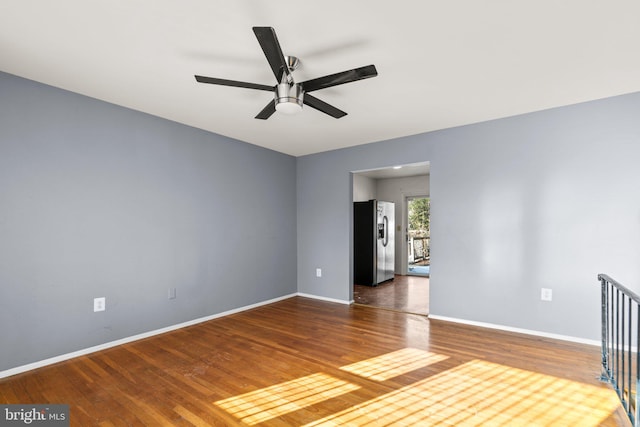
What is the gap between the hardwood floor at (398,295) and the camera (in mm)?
4500

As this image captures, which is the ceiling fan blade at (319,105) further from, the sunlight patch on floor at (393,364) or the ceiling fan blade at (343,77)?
the sunlight patch on floor at (393,364)

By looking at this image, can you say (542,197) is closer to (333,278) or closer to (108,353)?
(333,278)

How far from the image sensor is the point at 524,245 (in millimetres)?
3357

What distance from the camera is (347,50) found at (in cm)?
217

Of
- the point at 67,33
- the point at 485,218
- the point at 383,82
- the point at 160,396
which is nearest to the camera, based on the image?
the point at 67,33

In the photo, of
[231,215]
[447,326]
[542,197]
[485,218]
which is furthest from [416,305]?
[231,215]

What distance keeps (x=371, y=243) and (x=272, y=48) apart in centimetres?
472

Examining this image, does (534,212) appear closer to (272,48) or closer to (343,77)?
(343,77)

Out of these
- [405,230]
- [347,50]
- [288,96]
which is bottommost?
[405,230]

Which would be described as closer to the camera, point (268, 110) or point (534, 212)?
point (268, 110)

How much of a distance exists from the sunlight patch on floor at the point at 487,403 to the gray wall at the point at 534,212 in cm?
114

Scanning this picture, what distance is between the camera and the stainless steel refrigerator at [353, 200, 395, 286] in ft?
19.7

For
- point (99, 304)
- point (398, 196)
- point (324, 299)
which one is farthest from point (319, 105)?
point (398, 196)

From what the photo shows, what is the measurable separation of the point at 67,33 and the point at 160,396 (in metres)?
2.50
